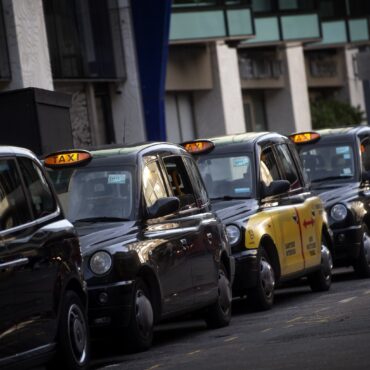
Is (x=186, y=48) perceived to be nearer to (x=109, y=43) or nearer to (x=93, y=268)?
(x=109, y=43)

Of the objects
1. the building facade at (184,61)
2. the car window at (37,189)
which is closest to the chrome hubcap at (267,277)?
→ the car window at (37,189)

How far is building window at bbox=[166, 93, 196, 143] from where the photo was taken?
36.6 metres

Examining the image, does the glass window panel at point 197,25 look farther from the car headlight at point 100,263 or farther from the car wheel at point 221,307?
the car headlight at point 100,263

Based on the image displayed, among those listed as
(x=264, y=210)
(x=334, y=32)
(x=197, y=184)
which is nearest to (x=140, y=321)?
(x=197, y=184)

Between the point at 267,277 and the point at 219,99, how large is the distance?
22239 mm

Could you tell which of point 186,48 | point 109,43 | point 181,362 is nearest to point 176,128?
point 186,48

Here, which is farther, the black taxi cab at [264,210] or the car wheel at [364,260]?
the car wheel at [364,260]

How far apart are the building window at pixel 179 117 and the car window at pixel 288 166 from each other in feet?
59.7

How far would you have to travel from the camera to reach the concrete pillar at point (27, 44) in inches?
1027

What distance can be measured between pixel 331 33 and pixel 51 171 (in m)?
32.3

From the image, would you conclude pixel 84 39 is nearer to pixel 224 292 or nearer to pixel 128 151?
pixel 224 292

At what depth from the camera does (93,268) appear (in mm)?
12391

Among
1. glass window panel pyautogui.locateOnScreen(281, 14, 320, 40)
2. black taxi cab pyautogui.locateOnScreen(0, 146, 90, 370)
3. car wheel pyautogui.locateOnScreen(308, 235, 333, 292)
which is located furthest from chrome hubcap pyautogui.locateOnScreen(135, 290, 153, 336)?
glass window panel pyautogui.locateOnScreen(281, 14, 320, 40)

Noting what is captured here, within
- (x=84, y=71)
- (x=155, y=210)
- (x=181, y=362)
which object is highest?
(x=84, y=71)
